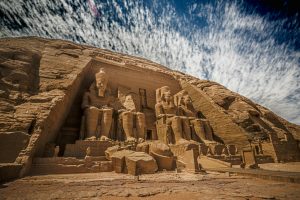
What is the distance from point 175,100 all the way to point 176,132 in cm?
361

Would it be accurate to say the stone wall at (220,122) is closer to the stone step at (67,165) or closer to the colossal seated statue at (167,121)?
the colossal seated statue at (167,121)

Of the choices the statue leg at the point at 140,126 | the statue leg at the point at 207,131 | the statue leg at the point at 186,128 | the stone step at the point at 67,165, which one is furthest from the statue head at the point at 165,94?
the stone step at the point at 67,165

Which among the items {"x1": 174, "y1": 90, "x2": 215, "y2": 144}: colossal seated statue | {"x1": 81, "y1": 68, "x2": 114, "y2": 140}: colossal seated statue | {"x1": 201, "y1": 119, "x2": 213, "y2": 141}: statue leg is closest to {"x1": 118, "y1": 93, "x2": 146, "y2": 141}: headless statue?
{"x1": 81, "y1": 68, "x2": 114, "y2": 140}: colossal seated statue

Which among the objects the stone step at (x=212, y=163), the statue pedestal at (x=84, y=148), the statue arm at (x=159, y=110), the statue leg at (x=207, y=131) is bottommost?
the stone step at (x=212, y=163)

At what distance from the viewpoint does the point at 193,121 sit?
12203mm

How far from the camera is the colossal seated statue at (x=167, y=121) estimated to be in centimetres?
1098

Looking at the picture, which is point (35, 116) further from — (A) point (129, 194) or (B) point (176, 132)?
(B) point (176, 132)

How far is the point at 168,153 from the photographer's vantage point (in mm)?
7082

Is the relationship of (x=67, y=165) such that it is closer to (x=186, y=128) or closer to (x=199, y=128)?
(x=186, y=128)

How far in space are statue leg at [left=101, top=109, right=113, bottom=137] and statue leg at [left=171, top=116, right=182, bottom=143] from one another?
13.1 ft

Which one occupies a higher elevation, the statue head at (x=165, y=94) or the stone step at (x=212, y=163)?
the statue head at (x=165, y=94)

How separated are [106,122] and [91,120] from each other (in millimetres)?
824

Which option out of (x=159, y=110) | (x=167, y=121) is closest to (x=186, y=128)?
(x=167, y=121)

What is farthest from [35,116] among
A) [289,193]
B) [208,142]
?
[208,142]
